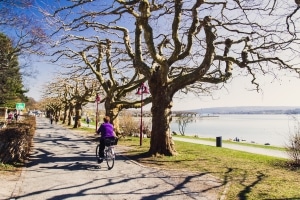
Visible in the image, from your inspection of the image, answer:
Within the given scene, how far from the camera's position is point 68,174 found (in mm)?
9391

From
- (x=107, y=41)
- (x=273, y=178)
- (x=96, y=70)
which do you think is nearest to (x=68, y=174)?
(x=273, y=178)

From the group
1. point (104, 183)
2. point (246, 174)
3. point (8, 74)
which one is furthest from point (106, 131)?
point (8, 74)

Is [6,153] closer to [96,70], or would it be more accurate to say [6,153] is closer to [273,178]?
[273,178]

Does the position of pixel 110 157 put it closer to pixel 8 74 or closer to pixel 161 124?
pixel 161 124

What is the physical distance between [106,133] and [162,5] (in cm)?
612

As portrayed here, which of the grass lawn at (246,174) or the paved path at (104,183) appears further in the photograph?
the grass lawn at (246,174)

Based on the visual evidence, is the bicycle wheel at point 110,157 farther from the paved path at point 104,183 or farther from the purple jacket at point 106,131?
the purple jacket at point 106,131

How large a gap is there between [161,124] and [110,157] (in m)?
3.46

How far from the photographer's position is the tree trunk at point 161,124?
13455 millimetres

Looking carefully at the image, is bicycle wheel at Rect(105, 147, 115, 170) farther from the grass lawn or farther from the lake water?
the lake water

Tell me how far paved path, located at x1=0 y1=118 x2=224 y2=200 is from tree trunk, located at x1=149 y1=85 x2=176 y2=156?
233 centimetres

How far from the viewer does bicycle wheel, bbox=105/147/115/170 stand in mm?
10672

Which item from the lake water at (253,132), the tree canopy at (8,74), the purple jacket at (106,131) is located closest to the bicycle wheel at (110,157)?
the purple jacket at (106,131)

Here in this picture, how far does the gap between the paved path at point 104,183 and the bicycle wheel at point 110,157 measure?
0.70ft
